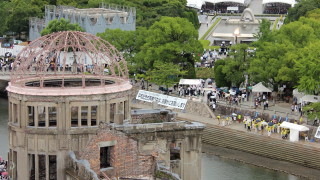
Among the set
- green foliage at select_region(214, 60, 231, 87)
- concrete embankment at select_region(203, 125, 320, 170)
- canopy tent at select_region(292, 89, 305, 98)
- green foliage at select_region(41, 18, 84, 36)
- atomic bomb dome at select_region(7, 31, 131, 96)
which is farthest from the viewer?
green foliage at select_region(41, 18, 84, 36)

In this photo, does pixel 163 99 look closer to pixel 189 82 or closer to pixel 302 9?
pixel 189 82

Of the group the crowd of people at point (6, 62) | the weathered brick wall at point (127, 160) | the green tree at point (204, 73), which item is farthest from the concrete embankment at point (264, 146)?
the crowd of people at point (6, 62)

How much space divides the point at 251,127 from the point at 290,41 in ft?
71.8

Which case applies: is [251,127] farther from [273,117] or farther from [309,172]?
[309,172]

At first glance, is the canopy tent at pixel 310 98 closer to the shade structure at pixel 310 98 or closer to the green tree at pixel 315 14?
the shade structure at pixel 310 98

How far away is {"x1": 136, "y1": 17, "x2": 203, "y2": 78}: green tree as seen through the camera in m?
96.0

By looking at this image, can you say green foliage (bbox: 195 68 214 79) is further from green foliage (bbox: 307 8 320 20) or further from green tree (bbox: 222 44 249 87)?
green foliage (bbox: 307 8 320 20)

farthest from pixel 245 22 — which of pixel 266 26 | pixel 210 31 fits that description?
pixel 266 26

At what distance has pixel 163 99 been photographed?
85.6 m

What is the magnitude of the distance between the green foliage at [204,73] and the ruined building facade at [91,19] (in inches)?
1148

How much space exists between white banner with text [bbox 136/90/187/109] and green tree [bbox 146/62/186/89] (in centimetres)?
428

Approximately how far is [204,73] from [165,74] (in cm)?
1259

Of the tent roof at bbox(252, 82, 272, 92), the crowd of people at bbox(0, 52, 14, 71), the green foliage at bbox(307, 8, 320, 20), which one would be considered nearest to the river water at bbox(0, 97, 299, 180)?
the tent roof at bbox(252, 82, 272, 92)

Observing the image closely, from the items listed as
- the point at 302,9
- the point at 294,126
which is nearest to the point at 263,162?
the point at 294,126
